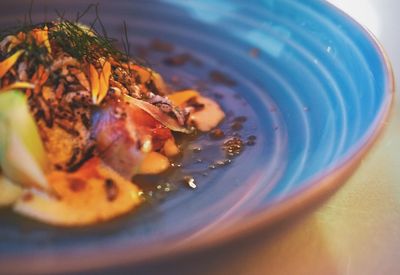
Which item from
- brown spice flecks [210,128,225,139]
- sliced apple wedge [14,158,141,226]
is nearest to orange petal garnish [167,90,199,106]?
brown spice flecks [210,128,225,139]

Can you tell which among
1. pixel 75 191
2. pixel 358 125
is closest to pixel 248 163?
pixel 358 125

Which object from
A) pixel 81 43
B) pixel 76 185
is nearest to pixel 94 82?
pixel 81 43

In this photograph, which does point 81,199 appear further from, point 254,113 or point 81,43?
point 254,113

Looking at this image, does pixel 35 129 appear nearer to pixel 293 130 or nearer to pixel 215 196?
pixel 215 196

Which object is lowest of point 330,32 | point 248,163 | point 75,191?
point 75,191

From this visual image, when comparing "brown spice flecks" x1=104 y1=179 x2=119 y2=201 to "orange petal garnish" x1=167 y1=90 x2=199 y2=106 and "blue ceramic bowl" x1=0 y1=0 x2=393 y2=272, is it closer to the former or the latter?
"blue ceramic bowl" x1=0 y1=0 x2=393 y2=272

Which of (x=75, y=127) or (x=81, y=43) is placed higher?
(x=81, y=43)

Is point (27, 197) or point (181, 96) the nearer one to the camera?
point (27, 197)
